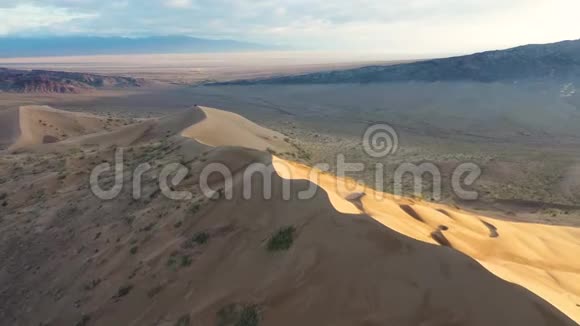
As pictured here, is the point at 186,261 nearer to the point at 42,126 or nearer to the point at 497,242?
the point at 497,242

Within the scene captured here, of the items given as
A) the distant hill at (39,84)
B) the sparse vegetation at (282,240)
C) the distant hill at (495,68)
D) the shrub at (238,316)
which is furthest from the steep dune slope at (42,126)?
the distant hill at (495,68)

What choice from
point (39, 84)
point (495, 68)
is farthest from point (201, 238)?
point (39, 84)

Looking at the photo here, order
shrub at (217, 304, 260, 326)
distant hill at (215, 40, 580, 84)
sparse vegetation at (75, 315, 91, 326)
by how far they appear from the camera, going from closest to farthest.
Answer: shrub at (217, 304, 260, 326), sparse vegetation at (75, 315, 91, 326), distant hill at (215, 40, 580, 84)

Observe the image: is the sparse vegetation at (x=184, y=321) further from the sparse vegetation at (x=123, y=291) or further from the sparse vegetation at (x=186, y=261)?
the sparse vegetation at (x=123, y=291)

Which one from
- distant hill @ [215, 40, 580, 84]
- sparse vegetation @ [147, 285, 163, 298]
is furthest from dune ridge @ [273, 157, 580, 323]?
distant hill @ [215, 40, 580, 84]

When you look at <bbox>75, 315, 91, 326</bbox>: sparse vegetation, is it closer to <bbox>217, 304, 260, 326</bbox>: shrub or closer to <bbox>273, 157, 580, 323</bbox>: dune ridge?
<bbox>217, 304, 260, 326</bbox>: shrub

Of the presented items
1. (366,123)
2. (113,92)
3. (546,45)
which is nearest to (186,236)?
(366,123)
